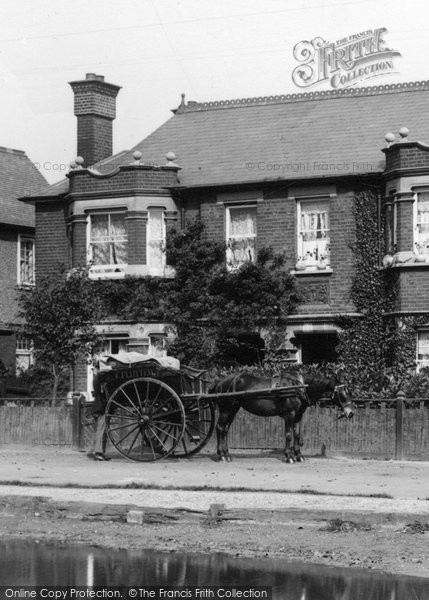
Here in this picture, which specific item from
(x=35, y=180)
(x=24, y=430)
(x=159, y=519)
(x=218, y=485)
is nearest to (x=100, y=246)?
(x=24, y=430)

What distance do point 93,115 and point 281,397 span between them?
681 inches

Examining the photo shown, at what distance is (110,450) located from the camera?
79.4 feet

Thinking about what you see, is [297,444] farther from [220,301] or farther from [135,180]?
[135,180]

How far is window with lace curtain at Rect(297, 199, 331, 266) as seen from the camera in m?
32.2

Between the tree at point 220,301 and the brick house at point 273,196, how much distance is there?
54 cm

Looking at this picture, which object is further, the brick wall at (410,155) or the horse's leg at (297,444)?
the brick wall at (410,155)

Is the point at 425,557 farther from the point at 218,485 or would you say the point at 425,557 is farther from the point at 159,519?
the point at 218,485

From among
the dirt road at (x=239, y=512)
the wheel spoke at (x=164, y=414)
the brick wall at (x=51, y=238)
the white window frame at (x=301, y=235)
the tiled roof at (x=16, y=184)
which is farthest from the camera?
the tiled roof at (x=16, y=184)

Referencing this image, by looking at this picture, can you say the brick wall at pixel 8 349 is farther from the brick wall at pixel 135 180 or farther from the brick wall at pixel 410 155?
the brick wall at pixel 410 155

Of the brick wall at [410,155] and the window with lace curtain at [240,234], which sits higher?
the brick wall at [410,155]

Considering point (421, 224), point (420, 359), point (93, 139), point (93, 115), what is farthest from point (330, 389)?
point (93, 115)

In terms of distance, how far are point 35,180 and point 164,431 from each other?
84.5ft

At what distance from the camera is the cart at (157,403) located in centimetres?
2162

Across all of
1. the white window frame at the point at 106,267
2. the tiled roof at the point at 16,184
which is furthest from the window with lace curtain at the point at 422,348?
the tiled roof at the point at 16,184
